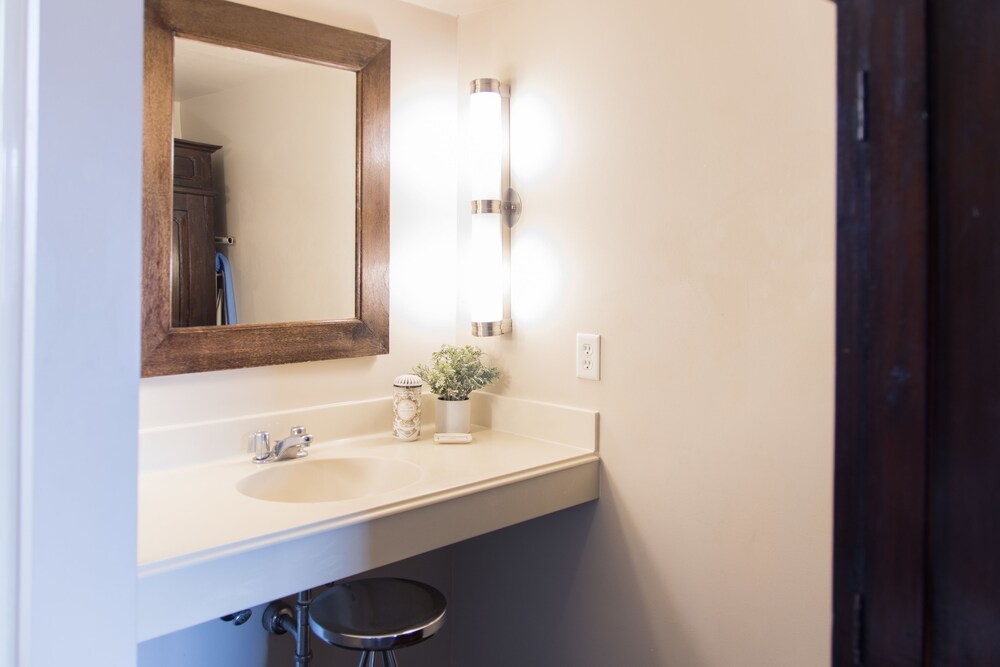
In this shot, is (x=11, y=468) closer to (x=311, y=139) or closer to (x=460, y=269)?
(x=311, y=139)

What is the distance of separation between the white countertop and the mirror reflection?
0.31 meters

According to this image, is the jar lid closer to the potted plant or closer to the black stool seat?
the potted plant

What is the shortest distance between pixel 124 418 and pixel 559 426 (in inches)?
49.2

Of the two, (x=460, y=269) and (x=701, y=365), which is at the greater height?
(x=460, y=269)

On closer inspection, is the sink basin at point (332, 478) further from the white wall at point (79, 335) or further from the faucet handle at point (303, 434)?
the white wall at point (79, 335)

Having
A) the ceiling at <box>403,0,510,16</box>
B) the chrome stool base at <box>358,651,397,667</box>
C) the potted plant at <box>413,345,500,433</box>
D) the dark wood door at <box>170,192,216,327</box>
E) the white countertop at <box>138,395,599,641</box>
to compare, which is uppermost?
the ceiling at <box>403,0,510,16</box>

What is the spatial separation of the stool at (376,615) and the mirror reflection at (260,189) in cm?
65

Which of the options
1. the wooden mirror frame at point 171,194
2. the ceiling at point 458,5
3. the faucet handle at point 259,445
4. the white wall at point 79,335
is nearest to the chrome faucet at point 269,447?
the faucet handle at point 259,445

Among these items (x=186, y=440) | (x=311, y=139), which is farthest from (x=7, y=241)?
(x=311, y=139)

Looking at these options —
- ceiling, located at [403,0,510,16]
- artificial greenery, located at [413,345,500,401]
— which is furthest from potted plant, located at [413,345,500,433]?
A: ceiling, located at [403,0,510,16]

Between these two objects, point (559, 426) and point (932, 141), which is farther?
point (559, 426)

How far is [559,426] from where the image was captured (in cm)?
199

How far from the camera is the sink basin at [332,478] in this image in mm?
1794

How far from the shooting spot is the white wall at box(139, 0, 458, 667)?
183cm
